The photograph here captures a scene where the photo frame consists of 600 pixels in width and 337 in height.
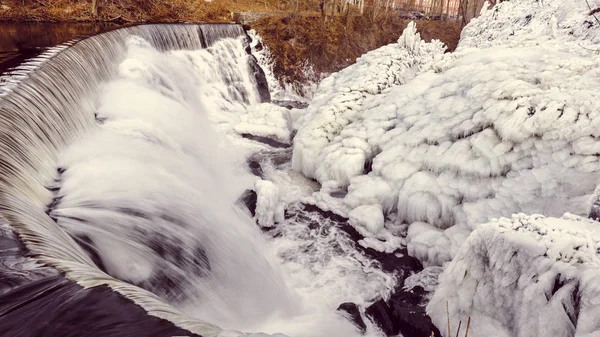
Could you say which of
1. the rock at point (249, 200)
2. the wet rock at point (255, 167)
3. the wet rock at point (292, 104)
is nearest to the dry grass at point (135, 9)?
the wet rock at point (292, 104)

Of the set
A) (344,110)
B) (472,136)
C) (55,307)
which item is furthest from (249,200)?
(55,307)

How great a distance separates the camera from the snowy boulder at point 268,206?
5.85 m

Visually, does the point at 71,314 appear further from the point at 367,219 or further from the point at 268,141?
the point at 268,141

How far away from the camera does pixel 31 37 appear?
9727mm

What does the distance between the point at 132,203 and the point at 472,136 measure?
185 inches

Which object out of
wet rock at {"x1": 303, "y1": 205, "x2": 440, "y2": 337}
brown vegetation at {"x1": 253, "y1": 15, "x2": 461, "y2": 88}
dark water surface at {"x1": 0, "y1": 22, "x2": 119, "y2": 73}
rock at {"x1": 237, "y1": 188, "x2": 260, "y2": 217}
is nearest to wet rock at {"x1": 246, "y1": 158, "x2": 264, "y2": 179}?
rock at {"x1": 237, "y1": 188, "x2": 260, "y2": 217}

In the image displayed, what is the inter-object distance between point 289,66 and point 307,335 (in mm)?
13605

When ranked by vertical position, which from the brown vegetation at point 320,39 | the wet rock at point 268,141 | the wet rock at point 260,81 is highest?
the brown vegetation at point 320,39

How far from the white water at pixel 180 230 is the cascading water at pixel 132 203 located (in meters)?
0.02

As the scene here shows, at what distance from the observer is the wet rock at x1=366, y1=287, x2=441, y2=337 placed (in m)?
3.77

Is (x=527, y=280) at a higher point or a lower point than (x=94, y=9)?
lower

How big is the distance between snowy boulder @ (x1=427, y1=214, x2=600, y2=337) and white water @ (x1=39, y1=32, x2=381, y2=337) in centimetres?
130

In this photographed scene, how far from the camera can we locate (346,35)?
18.2 meters

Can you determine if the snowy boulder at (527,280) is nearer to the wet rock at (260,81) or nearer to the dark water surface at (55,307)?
the dark water surface at (55,307)
